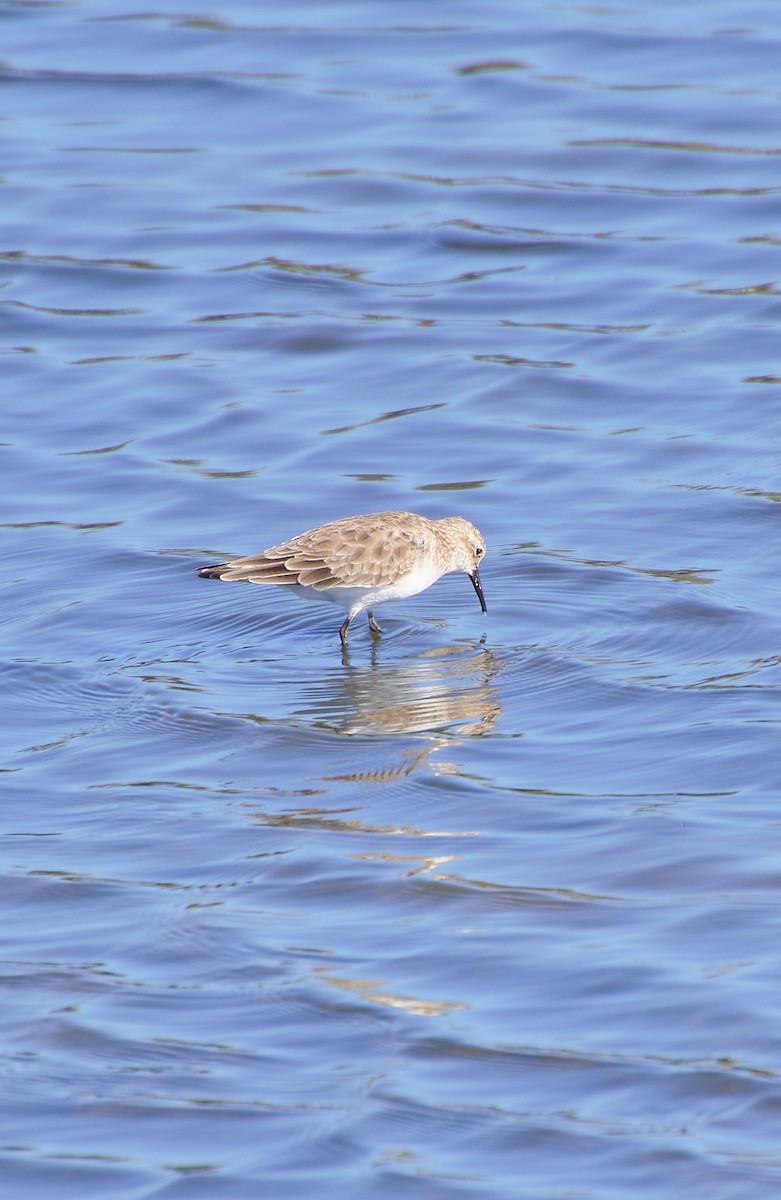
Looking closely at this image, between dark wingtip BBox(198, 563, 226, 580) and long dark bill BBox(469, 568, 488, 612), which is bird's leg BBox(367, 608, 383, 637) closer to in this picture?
long dark bill BBox(469, 568, 488, 612)

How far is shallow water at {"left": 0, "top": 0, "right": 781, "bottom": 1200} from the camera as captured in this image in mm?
5953

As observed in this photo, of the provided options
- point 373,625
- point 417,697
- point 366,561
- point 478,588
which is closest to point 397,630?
point 373,625

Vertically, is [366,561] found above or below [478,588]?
above

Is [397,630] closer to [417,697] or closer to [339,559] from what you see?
[339,559]

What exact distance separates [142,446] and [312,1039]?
25.2 ft

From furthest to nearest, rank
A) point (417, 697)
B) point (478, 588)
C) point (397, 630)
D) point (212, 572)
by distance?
point (397, 630) < point (478, 588) < point (212, 572) < point (417, 697)

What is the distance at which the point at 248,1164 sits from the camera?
5.61 meters

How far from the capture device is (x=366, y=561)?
10039 millimetres

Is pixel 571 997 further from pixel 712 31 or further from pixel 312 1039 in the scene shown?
pixel 712 31

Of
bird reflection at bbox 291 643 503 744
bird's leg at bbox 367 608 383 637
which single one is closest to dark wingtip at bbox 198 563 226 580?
bird reflection at bbox 291 643 503 744

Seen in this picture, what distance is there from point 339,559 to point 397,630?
815mm

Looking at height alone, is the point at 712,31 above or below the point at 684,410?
above

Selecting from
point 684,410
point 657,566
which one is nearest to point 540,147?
point 684,410

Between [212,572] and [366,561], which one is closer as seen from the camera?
[212,572]
